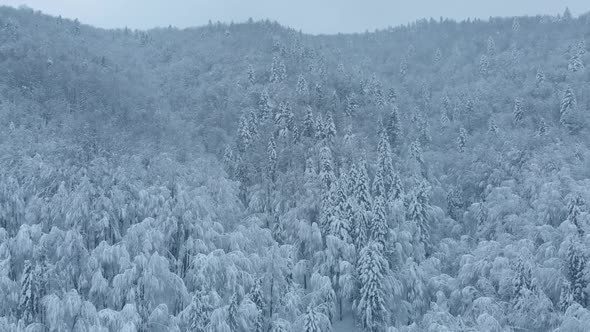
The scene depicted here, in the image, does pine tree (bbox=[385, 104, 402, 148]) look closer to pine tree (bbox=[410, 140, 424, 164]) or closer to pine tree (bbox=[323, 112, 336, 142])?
pine tree (bbox=[410, 140, 424, 164])

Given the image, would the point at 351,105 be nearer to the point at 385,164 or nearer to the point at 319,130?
the point at 319,130

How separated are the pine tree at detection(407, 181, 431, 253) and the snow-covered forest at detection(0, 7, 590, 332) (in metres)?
0.23

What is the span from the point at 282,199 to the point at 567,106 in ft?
154

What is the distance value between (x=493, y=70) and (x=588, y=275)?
76254 mm

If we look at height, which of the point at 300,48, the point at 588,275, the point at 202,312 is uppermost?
the point at 300,48

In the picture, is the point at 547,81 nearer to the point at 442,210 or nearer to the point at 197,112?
the point at 442,210

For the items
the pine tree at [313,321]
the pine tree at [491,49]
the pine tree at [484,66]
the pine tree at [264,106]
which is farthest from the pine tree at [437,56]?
the pine tree at [313,321]

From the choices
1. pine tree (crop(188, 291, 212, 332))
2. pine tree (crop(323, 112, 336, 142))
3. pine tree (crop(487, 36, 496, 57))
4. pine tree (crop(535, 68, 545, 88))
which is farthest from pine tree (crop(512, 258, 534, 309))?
pine tree (crop(487, 36, 496, 57))

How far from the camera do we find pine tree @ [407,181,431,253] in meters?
54.0

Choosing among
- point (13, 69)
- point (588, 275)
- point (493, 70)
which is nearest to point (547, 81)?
point (493, 70)

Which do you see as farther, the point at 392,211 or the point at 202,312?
the point at 392,211

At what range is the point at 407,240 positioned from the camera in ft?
168

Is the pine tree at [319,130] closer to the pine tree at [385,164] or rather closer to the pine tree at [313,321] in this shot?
the pine tree at [385,164]

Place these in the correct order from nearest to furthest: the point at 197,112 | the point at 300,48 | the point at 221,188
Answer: the point at 221,188
the point at 197,112
the point at 300,48
